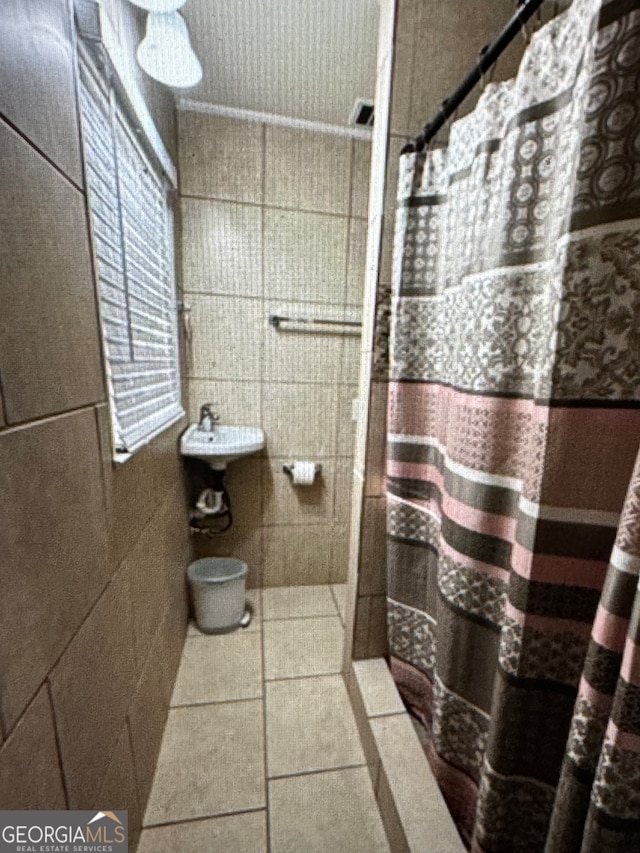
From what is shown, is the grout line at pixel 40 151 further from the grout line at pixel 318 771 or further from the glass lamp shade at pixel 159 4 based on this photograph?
the grout line at pixel 318 771

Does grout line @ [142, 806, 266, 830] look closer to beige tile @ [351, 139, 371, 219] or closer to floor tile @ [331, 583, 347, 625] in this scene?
floor tile @ [331, 583, 347, 625]

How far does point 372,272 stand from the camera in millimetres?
1044

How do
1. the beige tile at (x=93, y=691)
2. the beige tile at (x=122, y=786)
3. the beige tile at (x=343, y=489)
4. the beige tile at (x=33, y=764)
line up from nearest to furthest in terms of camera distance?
the beige tile at (x=33, y=764) < the beige tile at (x=93, y=691) < the beige tile at (x=122, y=786) < the beige tile at (x=343, y=489)

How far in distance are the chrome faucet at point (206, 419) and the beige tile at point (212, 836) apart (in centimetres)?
129

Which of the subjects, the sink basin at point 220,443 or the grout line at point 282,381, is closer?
the sink basin at point 220,443

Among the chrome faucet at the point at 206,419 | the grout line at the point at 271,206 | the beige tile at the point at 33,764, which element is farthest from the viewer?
the chrome faucet at the point at 206,419

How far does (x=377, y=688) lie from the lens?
1153 mm

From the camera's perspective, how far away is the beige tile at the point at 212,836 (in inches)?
34.8

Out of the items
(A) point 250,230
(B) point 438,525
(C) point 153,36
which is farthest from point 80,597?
(A) point 250,230

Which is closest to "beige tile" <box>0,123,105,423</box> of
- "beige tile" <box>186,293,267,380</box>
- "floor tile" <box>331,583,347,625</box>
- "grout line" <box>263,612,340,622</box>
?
"beige tile" <box>186,293,267,380</box>

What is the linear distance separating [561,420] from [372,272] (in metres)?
0.72

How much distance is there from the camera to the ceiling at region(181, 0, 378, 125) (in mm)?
1052

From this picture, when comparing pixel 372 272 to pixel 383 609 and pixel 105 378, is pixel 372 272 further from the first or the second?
pixel 383 609

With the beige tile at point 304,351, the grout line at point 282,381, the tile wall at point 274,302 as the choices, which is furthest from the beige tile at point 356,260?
the grout line at point 282,381
